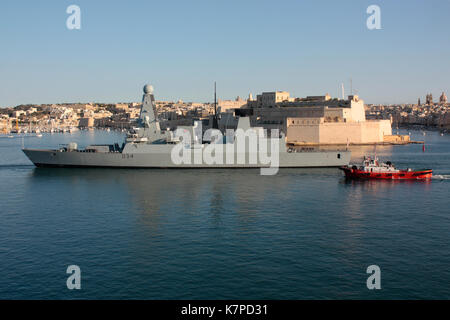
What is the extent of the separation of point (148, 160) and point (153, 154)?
675mm

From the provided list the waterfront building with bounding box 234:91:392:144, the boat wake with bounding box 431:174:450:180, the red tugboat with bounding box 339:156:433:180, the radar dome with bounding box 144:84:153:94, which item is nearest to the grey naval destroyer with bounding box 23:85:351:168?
the radar dome with bounding box 144:84:153:94

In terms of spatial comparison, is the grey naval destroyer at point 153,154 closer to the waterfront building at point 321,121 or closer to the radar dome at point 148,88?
the radar dome at point 148,88

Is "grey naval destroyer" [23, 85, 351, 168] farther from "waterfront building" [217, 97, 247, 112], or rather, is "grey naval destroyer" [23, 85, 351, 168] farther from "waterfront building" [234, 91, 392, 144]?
"waterfront building" [217, 97, 247, 112]

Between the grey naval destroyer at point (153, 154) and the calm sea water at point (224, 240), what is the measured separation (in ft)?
23.4

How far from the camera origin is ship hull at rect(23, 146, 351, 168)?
36.2 metres

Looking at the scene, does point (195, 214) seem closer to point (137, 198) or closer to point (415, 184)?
point (137, 198)

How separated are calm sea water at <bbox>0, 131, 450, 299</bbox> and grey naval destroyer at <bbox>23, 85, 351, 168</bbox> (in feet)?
23.4

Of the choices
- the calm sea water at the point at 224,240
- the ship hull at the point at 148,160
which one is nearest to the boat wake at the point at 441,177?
the calm sea water at the point at 224,240

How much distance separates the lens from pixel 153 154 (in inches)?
1426

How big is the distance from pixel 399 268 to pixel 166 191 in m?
16.3

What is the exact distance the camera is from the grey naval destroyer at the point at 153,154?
3619cm

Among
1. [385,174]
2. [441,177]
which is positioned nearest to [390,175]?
[385,174]

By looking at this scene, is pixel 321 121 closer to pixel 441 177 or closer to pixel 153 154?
pixel 441 177
